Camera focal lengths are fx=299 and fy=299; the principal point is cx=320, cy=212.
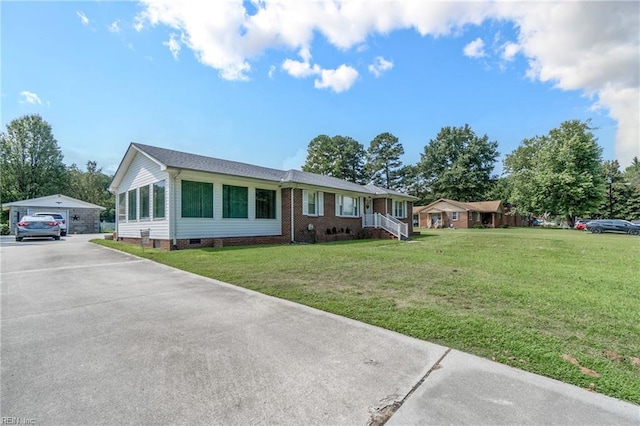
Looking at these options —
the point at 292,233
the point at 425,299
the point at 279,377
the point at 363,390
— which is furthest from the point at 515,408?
the point at 292,233

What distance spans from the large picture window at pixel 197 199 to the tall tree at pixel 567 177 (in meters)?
40.1

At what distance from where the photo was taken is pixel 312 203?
1806 cm

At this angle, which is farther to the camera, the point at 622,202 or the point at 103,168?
the point at 103,168

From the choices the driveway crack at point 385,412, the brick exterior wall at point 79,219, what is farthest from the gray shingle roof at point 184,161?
the brick exterior wall at point 79,219

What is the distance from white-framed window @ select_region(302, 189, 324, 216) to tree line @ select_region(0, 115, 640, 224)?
27.2 m

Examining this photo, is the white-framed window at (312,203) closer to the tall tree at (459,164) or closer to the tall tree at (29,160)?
the tall tree at (459,164)

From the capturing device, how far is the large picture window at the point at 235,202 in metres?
14.3

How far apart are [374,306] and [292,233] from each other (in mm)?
12255

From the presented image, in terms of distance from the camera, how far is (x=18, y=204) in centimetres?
2753

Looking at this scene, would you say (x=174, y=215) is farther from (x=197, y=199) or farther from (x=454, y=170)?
(x=454, y=170)

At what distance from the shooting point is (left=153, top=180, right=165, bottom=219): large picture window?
13.2 metres

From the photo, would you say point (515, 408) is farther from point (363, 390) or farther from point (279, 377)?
point (279, 377)

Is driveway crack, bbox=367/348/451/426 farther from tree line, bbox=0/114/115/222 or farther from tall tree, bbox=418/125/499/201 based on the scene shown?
tall tree, bbox=418/125/499/201

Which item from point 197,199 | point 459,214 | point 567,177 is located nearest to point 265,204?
point 197,199
